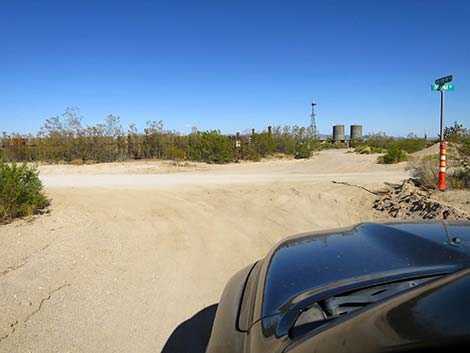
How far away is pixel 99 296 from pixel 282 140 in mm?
26568

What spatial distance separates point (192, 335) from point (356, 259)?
2016 millimetres

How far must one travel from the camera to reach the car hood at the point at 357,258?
1.93 metres

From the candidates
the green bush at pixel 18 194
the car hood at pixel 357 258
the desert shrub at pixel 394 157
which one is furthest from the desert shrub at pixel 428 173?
the green bush at pixel 18 194

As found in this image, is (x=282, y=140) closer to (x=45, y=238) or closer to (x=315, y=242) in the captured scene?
(x=45, y=238)

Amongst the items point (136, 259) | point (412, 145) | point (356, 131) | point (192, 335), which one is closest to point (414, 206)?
point (136, 259)

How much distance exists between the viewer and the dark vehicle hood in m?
1.92

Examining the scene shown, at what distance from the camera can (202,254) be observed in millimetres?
5758

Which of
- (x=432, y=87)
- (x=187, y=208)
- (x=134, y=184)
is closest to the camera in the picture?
(x=187, y=208)

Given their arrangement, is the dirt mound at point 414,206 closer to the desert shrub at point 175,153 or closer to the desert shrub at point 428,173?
the desert shrub at point 428,173

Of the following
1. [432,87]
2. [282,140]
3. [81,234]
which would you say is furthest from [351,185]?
[282,140]

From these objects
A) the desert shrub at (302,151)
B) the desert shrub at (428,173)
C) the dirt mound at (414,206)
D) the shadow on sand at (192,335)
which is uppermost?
the desert shrub at (302,151)

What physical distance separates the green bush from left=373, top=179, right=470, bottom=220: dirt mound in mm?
7803

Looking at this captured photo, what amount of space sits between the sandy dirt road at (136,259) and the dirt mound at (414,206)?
1.46 ft

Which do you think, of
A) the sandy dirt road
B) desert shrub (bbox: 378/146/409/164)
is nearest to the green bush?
the sandy dirt road
